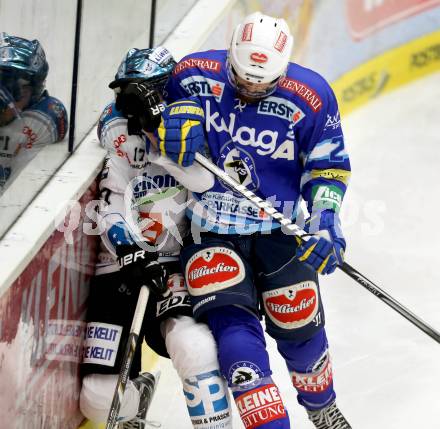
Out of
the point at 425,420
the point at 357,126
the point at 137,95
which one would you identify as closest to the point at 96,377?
the point at 137,95

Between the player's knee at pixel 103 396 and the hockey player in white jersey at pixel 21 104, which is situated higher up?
Answer: the hockey player in white jersey at pixel 21 104

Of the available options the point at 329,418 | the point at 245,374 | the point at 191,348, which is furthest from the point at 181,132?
the point at 329,418

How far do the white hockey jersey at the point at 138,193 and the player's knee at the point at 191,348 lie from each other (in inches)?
13.0

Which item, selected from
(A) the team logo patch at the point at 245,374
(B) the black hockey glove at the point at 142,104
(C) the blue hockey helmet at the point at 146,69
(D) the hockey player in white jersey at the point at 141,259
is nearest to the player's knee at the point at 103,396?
(D) the hockey player in white jersey at the point at 141,259

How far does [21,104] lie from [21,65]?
0.39ft

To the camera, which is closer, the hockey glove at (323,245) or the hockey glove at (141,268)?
the hockey glove at (323,245)

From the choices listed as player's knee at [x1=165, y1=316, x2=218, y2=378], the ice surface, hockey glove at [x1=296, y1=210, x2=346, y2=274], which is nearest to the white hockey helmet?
hockey glove at [x1=296, y1=210, x2=346, y2=274]

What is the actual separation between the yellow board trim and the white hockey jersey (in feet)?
11.0

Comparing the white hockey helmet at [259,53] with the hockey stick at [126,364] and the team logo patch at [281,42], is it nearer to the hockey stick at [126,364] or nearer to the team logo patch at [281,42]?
the team logo patch at [281,42]

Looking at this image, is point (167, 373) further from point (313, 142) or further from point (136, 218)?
point (313, 142)

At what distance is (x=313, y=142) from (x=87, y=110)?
1.01 m

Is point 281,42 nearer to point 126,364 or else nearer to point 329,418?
point 126,364

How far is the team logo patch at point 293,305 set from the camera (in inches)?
146

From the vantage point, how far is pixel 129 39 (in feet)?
15.5
